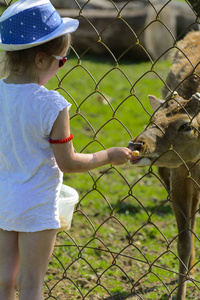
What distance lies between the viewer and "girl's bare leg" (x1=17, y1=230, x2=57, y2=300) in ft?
8.92

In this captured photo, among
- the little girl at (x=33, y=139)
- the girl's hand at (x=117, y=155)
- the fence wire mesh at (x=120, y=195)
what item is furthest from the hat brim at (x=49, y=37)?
the girl's hand at (x=117, y=155)

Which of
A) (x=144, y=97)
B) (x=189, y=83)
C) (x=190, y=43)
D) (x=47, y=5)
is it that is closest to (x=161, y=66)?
(x=144, y=97)

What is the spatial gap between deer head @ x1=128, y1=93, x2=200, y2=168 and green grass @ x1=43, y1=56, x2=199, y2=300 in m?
0.15

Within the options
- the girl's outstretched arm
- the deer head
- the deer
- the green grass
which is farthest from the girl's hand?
the deer head

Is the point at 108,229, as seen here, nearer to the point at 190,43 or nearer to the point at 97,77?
the point at 190,43

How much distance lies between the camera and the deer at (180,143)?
11.2 feet

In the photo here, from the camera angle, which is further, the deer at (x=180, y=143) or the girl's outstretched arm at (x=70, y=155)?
the deer at (x=180, y=143)

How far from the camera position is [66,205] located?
3.23 meters

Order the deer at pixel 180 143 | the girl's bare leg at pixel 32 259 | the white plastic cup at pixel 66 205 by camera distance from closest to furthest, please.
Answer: the girl's bare leg at pixel 32 259 < the white plastic cup at pixel 66 205 < the deer at pixel 180 143

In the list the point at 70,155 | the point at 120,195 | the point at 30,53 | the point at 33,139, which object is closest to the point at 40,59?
the point at 30,53

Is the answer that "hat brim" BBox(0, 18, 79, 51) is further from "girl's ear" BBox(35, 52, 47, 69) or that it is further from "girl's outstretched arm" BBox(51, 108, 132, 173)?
"girl's outstretched arm" BBox(51, 108, 132, 173)

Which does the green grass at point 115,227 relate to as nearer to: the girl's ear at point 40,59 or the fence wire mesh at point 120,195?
the fence wire mesh at point 120,195

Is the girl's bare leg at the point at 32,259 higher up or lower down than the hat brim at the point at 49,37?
lower down

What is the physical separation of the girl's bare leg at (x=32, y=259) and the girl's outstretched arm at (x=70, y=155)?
0.39 meters
